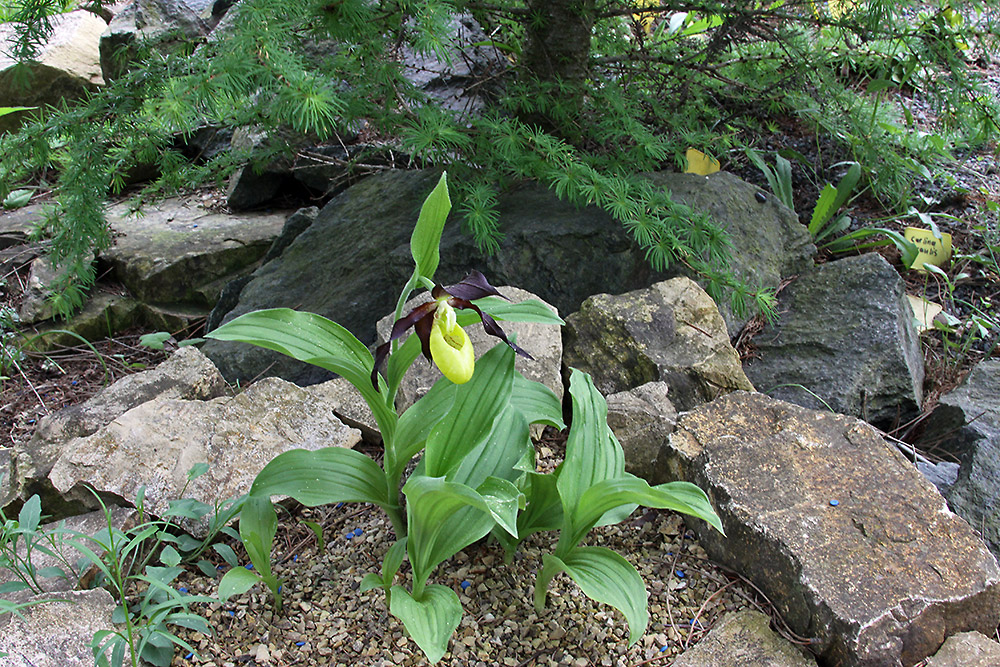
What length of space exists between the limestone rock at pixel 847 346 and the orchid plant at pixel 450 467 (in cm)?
106

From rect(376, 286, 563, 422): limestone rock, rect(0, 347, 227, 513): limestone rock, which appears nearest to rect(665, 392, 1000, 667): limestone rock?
rect(376, 286, 563, 422): limestone rock

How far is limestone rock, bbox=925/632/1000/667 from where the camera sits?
1393 millimetres

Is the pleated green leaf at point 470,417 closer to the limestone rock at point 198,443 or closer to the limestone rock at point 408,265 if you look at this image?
the limestone rock at point 198,443

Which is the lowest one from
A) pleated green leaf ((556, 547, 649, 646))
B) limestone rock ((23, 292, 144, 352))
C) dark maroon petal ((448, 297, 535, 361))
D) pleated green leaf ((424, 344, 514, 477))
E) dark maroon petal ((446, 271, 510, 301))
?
limestone rock ((23, 292, 144, 352))

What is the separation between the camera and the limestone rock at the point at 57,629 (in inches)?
54.1

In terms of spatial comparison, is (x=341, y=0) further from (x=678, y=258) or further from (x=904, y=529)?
(x=904, y=529)

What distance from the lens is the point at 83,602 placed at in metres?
1.48

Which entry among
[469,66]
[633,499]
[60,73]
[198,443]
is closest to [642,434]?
[633,499]

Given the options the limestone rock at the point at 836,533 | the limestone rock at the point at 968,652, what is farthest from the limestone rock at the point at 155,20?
the limestone rock at the point at 968,652

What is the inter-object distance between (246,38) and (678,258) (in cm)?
135

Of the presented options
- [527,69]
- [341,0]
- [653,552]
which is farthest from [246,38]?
[653,552]

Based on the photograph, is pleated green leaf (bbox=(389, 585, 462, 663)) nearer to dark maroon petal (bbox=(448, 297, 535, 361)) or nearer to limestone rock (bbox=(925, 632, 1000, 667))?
dark maroon petal (bbox=(448, 297, 535, 361))

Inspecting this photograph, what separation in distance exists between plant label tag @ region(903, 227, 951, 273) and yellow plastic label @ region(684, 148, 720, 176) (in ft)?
2.81

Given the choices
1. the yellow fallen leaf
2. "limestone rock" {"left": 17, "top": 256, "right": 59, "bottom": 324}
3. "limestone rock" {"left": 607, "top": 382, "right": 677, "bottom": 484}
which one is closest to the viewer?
"limestone rock" {"left": 607, "top": 382, "right": 677, "bottom": 484}
